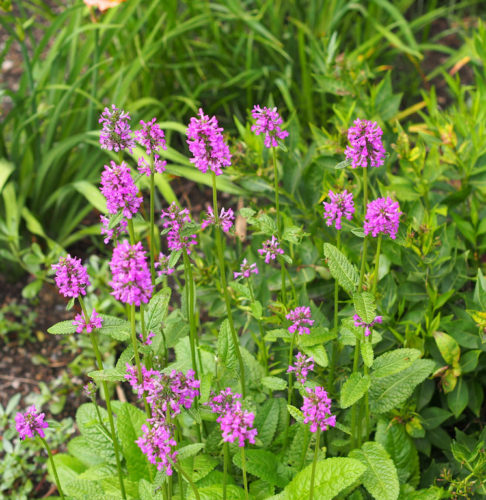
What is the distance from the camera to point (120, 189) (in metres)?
1.32

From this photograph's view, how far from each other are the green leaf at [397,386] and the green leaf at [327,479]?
26 cm

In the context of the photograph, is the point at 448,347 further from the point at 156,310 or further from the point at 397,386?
the point at 156,310

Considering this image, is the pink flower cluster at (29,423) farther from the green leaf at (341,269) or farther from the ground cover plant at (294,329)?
the green leaf at (341,269)

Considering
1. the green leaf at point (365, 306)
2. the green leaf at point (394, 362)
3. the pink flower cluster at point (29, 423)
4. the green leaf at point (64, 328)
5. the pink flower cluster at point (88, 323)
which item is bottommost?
the green leaf at point (394, 362)

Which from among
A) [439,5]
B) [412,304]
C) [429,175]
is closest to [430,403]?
[412,304]

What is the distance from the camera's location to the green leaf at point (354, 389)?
1539 mm

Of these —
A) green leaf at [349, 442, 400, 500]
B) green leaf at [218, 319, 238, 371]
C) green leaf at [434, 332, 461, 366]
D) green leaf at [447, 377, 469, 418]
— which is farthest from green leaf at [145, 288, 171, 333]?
green leaf at [447, 377, 469, 418]

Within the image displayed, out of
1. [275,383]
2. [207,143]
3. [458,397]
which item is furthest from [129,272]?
[458,397]

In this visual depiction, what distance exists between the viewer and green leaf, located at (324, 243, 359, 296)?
155cm

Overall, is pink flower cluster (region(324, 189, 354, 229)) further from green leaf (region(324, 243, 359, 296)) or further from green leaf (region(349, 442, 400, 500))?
green leaf (region(349, 442, 400, 500))

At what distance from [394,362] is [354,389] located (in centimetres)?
17

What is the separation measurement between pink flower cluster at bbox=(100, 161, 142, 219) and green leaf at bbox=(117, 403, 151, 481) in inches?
30.8

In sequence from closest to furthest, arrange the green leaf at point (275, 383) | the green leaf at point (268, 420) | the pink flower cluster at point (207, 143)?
the pink flower cluster at point (207, 143) < the green leaf at point (275, 383) < the green leaf at point (268, 420)

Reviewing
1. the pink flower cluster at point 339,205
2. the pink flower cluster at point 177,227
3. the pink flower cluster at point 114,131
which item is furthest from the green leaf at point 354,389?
the pink flower cluster at point 114,131
